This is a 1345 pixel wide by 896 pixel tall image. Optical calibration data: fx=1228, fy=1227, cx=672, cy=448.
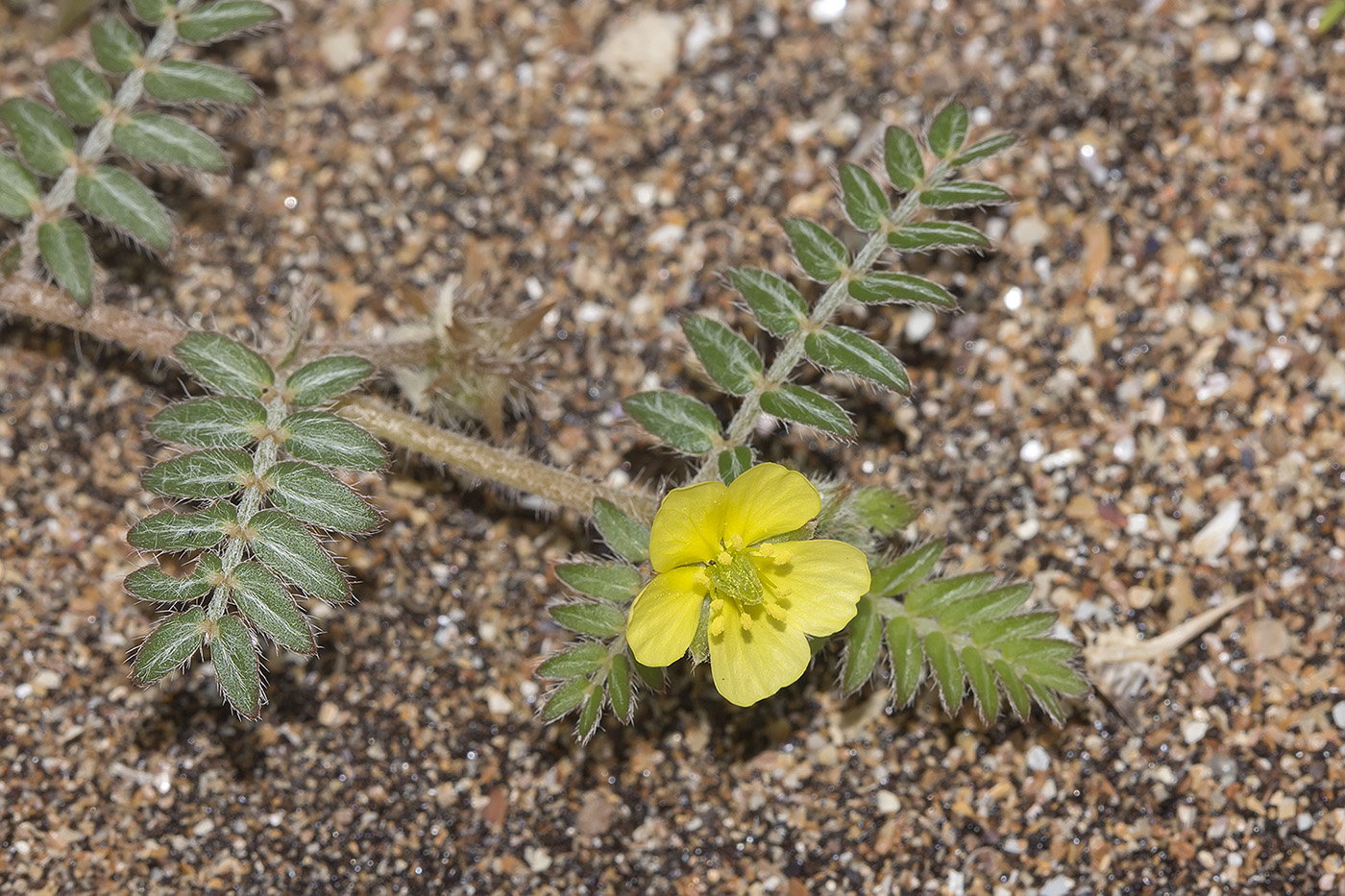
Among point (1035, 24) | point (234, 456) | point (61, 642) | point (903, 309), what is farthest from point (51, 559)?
point (1035, 24)

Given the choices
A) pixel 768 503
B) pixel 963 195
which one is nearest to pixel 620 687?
pixel 768 503

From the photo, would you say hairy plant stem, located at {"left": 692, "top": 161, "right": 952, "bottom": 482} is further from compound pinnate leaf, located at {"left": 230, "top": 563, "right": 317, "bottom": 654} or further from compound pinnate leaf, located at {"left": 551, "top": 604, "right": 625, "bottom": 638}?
compound pinnate leaf, located at {"left": 230, "top": 563, "right": 317, "bottom": 654}

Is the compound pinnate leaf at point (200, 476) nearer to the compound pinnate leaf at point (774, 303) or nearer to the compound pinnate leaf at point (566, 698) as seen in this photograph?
the compound pinnate leaf at point (566, 698)

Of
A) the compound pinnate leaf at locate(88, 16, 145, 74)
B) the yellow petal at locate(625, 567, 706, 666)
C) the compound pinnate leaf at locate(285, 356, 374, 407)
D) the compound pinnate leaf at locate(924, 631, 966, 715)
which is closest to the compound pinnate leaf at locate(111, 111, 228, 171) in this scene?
the compound pinnate leaf at locate(88, 16, 145, 74)

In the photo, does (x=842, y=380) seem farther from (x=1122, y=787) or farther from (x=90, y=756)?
(x=90, y=756)

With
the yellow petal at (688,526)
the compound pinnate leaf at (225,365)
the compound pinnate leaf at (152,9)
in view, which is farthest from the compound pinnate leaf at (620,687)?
the compound pinnate leaf at (152,9)

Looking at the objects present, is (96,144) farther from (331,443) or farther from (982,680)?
(982,680)
